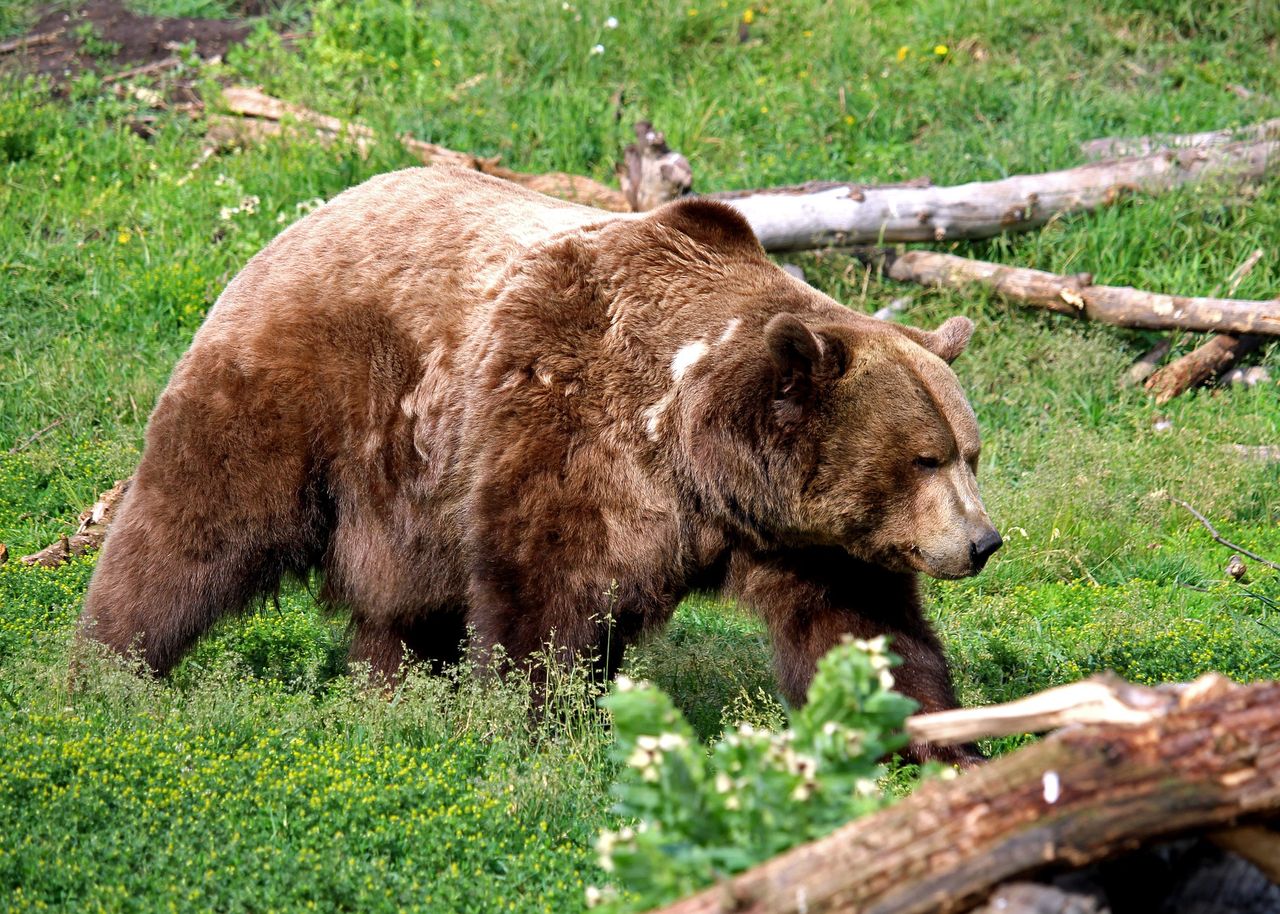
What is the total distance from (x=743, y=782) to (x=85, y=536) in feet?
17.1

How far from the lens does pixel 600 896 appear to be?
9.04 feet

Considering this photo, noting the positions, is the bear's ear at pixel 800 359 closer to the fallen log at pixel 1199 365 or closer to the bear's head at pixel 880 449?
the bear's head at pixel 880 449

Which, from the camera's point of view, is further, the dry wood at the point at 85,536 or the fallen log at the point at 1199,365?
the fallen log at the point at 1199,365

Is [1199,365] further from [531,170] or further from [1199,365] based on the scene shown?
[531,170]

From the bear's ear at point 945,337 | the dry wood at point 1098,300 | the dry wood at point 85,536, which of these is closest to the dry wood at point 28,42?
the dry wood at point 85,536

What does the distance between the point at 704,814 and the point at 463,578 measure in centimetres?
272

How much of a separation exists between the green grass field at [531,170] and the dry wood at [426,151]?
0.88ft

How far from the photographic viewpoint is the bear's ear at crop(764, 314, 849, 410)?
471 cm

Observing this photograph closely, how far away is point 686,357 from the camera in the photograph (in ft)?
16.4

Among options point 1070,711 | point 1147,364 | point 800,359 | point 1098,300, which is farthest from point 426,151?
point 1070,711

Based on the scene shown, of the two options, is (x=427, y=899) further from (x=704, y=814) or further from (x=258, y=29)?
(x=258, y=29)

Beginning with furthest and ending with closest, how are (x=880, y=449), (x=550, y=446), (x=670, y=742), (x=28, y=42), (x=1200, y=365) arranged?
(x=28, y=42) → (x=1200, y=365) → (x=550, y=446) → (x=880, y=449) → (x=670, y=742)

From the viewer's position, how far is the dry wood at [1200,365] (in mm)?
8719

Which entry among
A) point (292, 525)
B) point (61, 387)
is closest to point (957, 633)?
point (292, 525)
